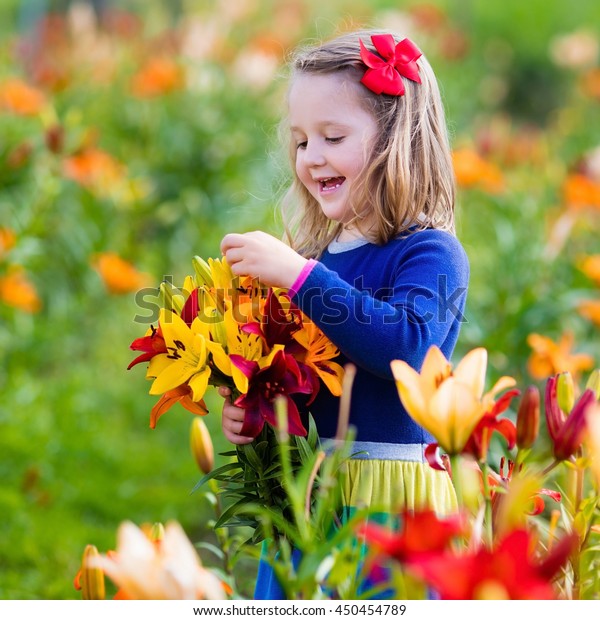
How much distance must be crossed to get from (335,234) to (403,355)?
14.4 inches

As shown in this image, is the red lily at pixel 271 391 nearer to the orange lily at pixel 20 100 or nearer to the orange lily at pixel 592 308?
the orange lily at pixel 592 308

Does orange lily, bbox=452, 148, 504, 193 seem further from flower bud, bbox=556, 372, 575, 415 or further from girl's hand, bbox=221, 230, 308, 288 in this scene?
flower bud, bbox=556, 372, 575, 415

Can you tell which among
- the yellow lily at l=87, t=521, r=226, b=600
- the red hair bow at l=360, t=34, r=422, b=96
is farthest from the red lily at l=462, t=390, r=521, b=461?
the red hair bow at l=360, t=34, r=422, b=96

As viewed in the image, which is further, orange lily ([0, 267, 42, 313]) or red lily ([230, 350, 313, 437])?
orange lily ([0, 267, 42, 313])

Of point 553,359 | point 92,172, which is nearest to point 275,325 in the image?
point 553,359

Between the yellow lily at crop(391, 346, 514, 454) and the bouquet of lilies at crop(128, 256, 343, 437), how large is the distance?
0.22 meters

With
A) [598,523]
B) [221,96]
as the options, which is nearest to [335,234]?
[598,523]

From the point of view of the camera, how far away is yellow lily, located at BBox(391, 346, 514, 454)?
784mm

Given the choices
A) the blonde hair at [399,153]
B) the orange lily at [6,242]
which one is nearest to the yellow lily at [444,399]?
the blonde hair at [399,153]

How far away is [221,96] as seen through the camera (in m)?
4.23

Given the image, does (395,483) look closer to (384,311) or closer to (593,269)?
(384,311)

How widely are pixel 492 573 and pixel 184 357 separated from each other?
52 centimetres

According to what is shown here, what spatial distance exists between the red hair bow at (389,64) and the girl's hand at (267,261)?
12.1 inches

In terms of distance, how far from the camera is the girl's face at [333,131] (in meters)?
1.22
